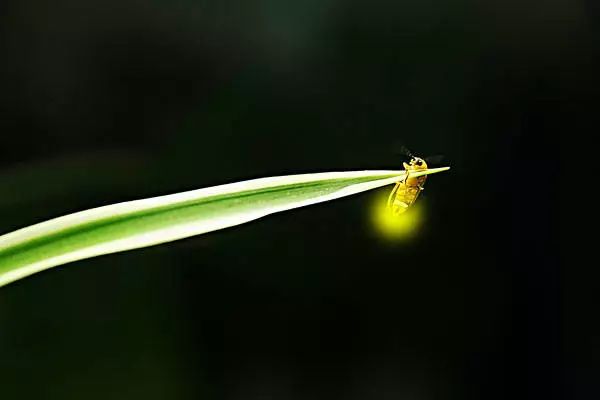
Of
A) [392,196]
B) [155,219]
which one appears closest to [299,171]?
[392,196]

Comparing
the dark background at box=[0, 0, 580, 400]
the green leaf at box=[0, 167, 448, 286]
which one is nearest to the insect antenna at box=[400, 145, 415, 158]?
the dark background at box=[0, 0, 580, 400]

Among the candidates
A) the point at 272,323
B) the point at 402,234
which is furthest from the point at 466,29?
the point at 272,323

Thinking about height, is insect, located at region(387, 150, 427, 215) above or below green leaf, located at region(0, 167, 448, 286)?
above

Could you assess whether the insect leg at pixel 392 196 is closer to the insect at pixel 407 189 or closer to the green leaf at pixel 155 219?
the insect at pixel 407 189

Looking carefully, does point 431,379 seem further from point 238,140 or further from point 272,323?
point 238,140

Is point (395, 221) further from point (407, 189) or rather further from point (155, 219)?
point (155, 219)

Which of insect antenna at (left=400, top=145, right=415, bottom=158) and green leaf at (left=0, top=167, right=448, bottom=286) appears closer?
green leaf at (left=0, top=167, right=448, bottom=286)

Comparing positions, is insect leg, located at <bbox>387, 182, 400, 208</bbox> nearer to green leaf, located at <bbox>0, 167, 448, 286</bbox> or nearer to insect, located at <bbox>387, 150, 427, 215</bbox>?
insect, located at <bbox>387, 150, 427, 215</bbox>
